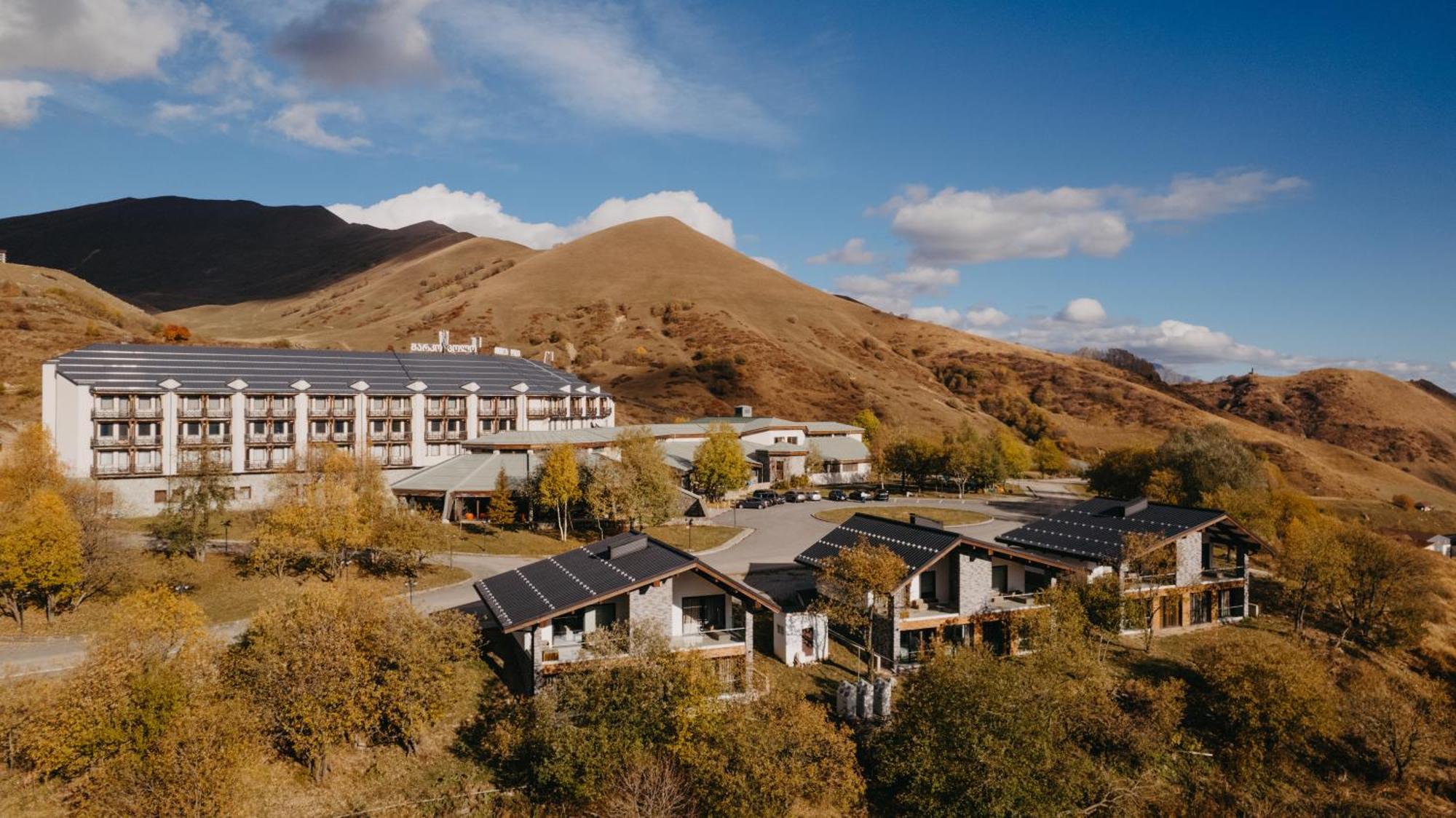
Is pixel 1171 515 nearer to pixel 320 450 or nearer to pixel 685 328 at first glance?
pixel 320 450

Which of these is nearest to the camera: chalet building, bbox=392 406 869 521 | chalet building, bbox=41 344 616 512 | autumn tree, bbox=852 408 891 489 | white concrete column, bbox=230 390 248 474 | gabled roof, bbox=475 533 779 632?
gabled roof, bbox=475 533 779 632

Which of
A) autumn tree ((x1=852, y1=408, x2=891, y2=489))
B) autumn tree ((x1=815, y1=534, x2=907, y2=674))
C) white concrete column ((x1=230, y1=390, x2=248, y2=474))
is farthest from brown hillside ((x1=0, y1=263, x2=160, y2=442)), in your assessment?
autumn tree ((x1=852, y1=408, x2=891, y2=489))

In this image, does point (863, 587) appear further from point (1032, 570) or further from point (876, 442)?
point (876, 442)

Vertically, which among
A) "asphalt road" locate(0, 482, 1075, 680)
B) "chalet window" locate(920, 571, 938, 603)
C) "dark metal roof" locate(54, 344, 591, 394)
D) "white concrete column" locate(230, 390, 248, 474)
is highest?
"dark metal roof" locate(54, 344, 591, 394)

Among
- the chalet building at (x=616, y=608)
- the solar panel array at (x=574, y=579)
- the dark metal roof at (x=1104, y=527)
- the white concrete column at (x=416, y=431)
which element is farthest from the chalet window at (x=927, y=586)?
the white concrete column at (x=416, y=431)

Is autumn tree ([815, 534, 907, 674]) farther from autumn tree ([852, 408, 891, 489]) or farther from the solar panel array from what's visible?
autumn tree ([852, 408, 891, 489])

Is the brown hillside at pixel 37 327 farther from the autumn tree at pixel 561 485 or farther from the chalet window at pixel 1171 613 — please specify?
the chalet window at pixel 1171 613

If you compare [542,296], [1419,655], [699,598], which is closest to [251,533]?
[699,598]
